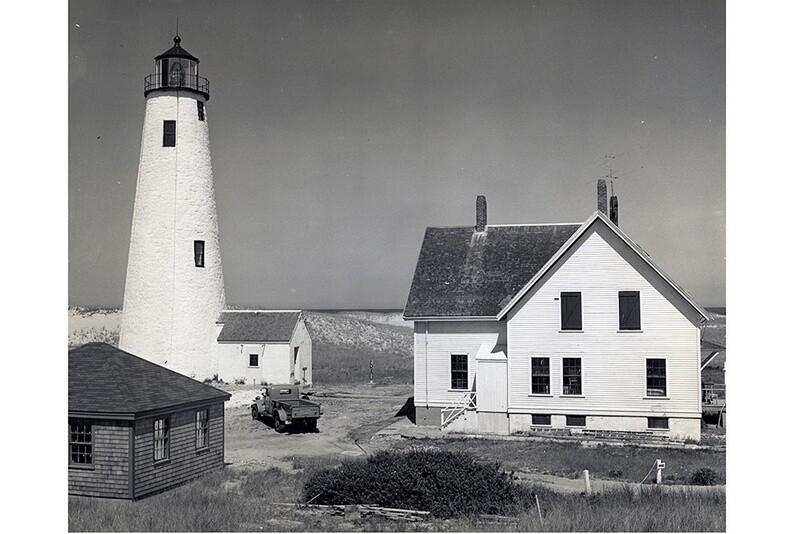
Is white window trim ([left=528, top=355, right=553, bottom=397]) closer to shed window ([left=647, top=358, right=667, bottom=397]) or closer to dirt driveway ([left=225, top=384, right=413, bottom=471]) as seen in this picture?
shed window ([left=647, top=358, right=667, bottom=397])

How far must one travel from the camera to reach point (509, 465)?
16.7m

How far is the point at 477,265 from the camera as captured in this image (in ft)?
75.8

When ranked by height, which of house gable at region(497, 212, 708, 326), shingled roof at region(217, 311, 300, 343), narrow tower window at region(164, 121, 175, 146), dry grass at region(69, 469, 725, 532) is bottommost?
dry grass at region(69, 469, 725, 532)

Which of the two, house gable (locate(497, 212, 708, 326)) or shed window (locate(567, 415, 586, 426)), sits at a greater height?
house gable (locate(497, 212, 708, 326))

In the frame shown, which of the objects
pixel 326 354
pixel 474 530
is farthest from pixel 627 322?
pixel 326 354

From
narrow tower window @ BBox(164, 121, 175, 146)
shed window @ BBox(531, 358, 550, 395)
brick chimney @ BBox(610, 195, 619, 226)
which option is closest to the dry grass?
shed window @ BBox(531, 358, 550, 395)

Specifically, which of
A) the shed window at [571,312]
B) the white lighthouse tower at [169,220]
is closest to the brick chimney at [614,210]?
the shed window at [571,312]

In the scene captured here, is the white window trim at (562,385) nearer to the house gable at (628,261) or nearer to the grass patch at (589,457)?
the grass patch at (589,457)

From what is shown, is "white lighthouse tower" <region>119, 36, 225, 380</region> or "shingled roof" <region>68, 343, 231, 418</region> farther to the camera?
"white lighthouse tower" <region>119, 36, 225, 380</region>

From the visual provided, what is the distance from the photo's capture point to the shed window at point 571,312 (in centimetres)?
2006

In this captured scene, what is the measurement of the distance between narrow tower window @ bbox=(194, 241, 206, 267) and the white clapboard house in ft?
7.81

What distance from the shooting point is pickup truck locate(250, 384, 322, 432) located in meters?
21.0

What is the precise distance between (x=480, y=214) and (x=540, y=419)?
634 cm

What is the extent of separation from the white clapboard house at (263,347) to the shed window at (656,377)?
1371 cm
